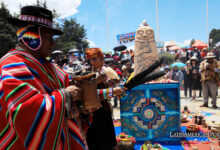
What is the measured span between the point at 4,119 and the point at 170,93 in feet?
12.9

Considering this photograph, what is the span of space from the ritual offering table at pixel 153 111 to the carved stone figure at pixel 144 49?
83cm

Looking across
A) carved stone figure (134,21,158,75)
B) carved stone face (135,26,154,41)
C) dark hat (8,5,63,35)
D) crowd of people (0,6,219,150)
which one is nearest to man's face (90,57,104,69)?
crowd of people (0,6,219,150)

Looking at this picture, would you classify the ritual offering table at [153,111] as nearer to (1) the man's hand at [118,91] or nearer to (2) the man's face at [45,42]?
(1) the man's hand at [118,91]

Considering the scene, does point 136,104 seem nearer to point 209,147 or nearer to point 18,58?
point 209,147

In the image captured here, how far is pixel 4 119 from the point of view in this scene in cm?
153

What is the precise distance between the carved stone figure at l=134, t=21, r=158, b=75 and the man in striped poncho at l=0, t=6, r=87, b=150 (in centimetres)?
374

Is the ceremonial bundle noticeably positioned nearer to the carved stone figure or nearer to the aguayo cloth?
the aguayo cloth

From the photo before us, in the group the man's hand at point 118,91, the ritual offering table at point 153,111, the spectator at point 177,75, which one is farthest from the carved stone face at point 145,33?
the spectator at point 177,75

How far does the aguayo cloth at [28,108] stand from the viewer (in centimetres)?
133

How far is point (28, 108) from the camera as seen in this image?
52.4 inches

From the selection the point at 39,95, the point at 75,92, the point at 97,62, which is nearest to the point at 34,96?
the point at 39,95

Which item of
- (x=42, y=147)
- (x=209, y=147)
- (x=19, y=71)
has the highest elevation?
(x=19, y=71)

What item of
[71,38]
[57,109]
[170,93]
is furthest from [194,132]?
[71,38]

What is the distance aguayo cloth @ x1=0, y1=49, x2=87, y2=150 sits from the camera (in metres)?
1.33
